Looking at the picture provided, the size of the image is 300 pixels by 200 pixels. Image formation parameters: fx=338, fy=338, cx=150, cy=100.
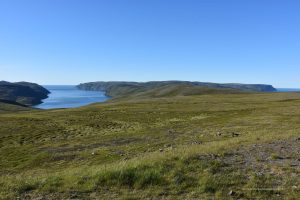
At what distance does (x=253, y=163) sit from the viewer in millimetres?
14148

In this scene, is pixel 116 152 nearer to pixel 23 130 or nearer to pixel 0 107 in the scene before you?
pixel 23 130

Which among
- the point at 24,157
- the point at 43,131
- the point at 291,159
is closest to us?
the point at 291,159

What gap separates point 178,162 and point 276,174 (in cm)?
369

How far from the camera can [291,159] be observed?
49.1 ft

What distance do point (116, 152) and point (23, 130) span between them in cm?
2494

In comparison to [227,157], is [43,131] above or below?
below

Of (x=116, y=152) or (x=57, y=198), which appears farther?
(x=116, y=152)

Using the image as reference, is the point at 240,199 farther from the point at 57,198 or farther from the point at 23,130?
the point at 23,130

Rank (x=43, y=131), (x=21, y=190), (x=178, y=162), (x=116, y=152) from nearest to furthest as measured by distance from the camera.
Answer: (x=21, y=190), (x=178, y=162), (x=116, y=152), (x=43, y=131)

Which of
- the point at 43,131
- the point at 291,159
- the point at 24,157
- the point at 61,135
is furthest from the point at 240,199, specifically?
the point at 43,131

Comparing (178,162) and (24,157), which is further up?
(178,162)

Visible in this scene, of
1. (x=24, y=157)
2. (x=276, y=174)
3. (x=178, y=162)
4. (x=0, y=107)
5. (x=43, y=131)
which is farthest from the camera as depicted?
(x=0, y=107)

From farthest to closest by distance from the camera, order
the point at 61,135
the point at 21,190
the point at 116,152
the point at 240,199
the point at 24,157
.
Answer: the point at 61,135, the point at 24,157, the point at 116,152, the point at 21,190, the point at 240,199

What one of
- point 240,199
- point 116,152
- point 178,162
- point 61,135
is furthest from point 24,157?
point 240,199
